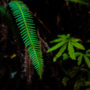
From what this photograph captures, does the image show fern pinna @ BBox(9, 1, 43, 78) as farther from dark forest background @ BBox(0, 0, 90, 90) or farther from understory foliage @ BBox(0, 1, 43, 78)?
dark forest background @ BBox(0, 0, 90, 90)

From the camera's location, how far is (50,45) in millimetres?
1736

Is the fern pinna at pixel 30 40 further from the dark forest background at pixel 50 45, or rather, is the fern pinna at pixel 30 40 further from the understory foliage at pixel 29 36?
the dark forest background at pixel 50 45

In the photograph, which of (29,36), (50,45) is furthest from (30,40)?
(50,45)

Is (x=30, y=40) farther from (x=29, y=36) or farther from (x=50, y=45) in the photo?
(x=50, y=45)

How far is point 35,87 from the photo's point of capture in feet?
5.96

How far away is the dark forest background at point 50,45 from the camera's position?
1456 mm

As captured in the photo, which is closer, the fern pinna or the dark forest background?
the fern pinna

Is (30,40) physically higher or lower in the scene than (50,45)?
higher

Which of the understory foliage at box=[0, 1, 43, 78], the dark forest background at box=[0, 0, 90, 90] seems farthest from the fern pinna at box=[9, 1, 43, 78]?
the dark forest background at box=[0, 0, 90, 90]

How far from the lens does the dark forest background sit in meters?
1.46

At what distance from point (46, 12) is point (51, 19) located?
0.51 ft

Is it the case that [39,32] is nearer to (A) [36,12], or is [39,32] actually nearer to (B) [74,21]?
Result: (A) [36,12]

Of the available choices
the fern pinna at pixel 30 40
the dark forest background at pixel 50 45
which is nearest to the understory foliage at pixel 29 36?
the fern pinna at pixel 30 40

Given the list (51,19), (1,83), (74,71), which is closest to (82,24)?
(51,19)
